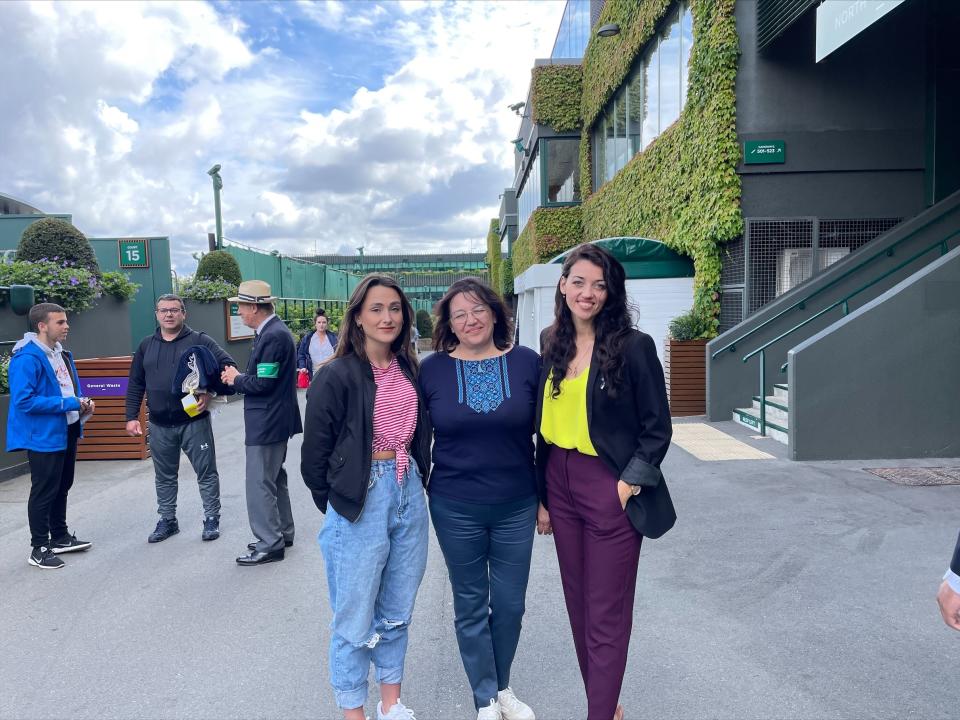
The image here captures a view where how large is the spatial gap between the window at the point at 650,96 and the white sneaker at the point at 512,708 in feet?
37.8

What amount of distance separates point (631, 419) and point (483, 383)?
582mm

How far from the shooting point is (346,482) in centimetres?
285

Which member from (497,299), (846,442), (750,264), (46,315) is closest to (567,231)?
(750,264)

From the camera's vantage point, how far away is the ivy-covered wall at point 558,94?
21.9 metres

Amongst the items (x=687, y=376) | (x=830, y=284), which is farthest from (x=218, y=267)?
Answer: (x=830, y=284)

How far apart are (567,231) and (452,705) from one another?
Answer: 20.0m

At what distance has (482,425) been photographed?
114 inches

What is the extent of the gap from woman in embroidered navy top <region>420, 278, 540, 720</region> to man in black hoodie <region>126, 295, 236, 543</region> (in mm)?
3303

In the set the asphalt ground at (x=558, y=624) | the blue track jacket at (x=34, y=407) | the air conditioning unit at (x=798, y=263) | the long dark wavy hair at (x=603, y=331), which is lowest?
the asphalt ground at (x=558, y=624)

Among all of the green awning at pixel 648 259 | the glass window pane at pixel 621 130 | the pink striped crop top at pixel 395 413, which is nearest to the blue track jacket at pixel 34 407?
the pink striped crop top at pixel 395 413

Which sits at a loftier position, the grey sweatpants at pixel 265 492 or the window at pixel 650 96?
the window at pixel 650 96

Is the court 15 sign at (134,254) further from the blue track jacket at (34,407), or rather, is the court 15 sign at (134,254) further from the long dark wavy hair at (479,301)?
the long dark wavy hair at (479,301)

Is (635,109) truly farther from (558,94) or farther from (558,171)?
(558,171)

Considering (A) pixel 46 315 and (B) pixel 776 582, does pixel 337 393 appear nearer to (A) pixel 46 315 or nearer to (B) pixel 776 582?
(B) pixel 776 582
